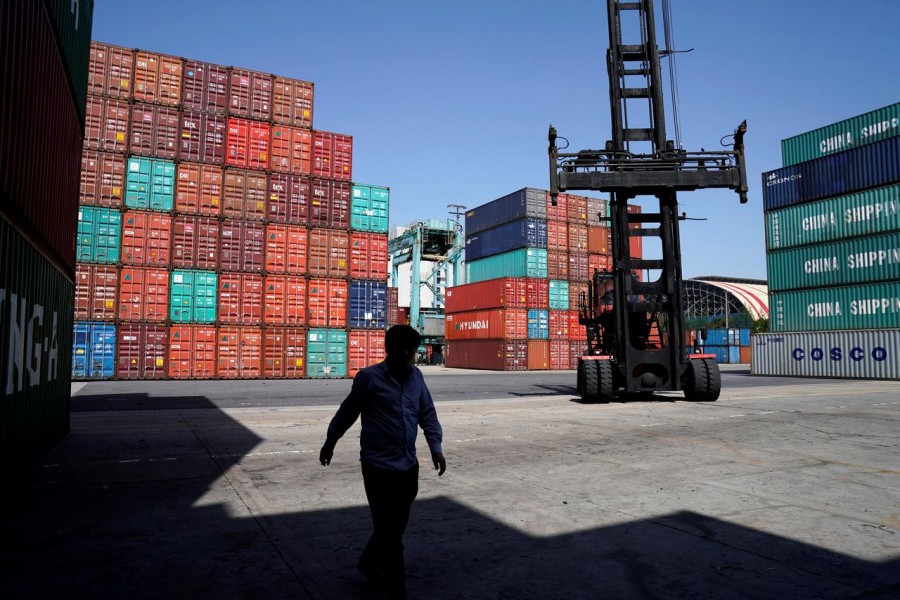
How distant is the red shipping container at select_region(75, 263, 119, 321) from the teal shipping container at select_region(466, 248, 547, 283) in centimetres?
2710

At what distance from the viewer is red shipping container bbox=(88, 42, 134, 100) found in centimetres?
2631

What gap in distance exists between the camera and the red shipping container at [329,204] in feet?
98.5

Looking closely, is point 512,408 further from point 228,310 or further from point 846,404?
point 228,310

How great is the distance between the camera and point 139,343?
26.7m

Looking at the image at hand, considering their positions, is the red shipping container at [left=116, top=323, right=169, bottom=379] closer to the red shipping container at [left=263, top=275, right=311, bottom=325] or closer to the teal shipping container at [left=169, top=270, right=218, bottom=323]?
the teal shipping container at [left=169, top=270, right=218, bottom=323]

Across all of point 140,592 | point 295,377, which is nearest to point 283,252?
point 295,377

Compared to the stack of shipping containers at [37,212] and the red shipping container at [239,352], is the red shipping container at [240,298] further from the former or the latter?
the stack of shipping containers at [37,212]

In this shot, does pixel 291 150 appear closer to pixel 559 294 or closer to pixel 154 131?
pixel 154 131

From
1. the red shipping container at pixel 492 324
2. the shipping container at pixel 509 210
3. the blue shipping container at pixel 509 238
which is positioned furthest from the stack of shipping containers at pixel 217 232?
the shipping container at pixel 509 210

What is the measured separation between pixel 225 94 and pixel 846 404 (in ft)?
92.4

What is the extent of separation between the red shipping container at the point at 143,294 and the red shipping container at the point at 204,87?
7.96 meters

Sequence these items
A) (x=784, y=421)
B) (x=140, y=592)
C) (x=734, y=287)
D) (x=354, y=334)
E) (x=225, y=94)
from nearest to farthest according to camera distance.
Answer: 1. (x=140, y=592)
2. (x=784, y=421)
3. (x=225, y=94)
4. (x=354, y=334)
5. (x=734, y=287)

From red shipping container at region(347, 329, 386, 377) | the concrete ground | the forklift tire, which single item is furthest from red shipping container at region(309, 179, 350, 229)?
the concrete ground

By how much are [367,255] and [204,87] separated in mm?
11094
